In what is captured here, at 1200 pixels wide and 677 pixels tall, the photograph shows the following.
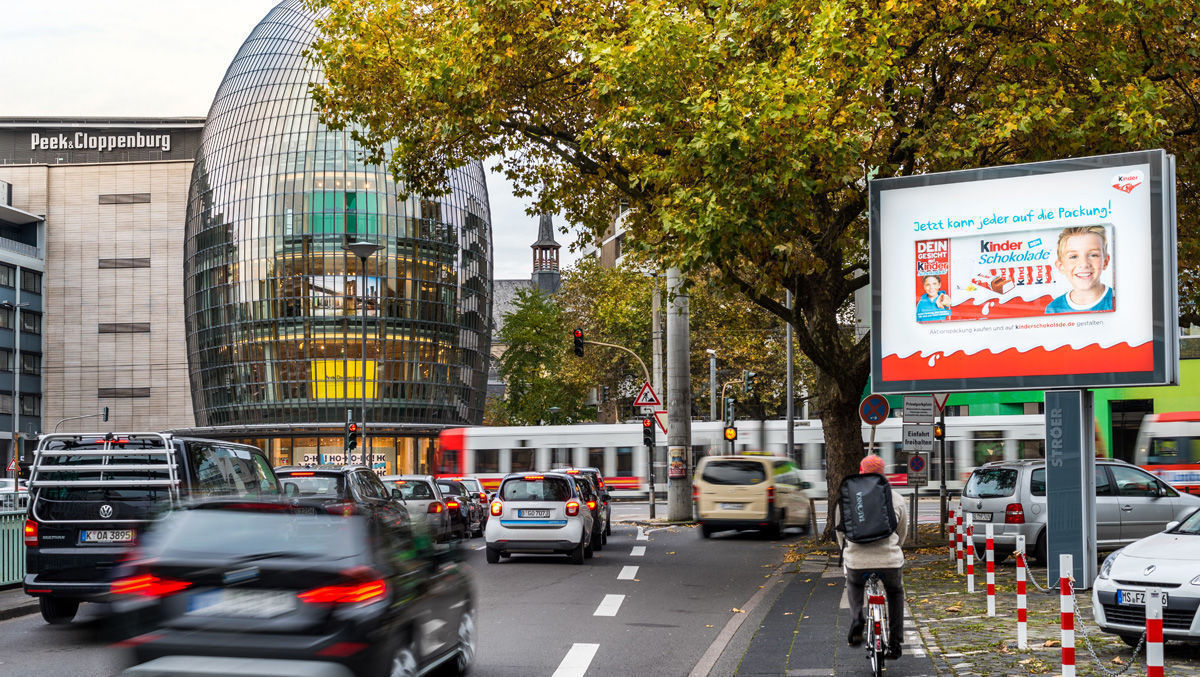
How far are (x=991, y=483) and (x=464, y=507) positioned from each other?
13.0 m

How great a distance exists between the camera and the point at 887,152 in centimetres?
1880

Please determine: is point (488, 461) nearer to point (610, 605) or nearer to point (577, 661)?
point (610, 605)

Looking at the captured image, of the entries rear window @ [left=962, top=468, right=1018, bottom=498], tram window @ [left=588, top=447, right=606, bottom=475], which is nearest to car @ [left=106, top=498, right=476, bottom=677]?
rear window @ [left=962, top=468, right=1018, bottom=498]

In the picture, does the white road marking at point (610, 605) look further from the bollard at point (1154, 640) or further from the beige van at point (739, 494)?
the beige van at point (739, 494)

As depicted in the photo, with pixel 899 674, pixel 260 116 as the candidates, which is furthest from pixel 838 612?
pixel 260 116

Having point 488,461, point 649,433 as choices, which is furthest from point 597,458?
point 649,433

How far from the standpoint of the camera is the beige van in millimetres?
27219

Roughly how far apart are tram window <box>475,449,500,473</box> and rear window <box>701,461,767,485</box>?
2279cm

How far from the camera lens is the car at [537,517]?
19.6m

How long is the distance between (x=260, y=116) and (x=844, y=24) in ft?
246

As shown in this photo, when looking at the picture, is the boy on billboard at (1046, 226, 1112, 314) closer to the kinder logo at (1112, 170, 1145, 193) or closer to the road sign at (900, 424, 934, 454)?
the kinder logo at (1112, 170, 1145, 193)

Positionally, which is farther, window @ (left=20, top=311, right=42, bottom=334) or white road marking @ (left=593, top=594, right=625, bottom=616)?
window @ (left=20, top=311, right=42, bottom=334)

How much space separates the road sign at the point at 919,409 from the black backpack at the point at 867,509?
12.4 metres

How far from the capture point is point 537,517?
19656 mm
